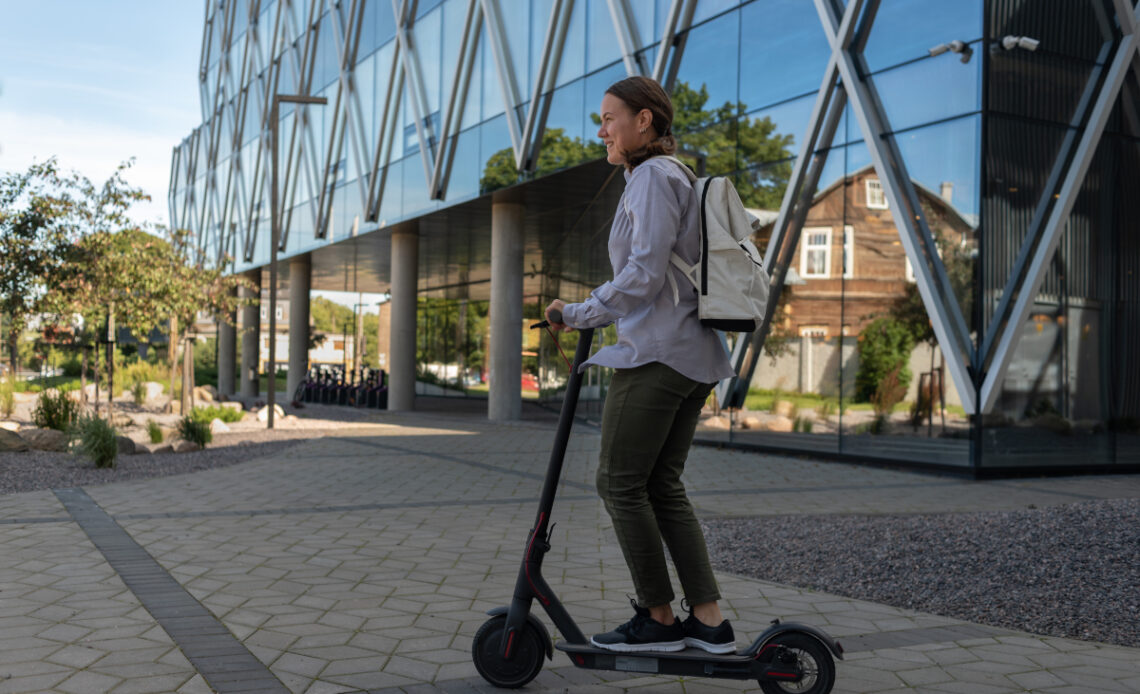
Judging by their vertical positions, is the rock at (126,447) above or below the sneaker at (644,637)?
below

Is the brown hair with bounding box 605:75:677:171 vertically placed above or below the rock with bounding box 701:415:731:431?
above

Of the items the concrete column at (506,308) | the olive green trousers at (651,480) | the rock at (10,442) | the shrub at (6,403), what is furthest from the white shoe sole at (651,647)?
the shrub at (6,403)

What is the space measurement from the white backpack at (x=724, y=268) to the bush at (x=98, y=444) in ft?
30.0

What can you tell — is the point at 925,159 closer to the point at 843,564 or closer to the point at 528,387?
the point at 843,564

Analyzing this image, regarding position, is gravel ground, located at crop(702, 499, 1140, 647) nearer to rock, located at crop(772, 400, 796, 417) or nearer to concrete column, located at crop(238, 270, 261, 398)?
rock, located at crop(772, 400, 796, 417)

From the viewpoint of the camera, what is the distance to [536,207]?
22.4m

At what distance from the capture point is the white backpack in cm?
320

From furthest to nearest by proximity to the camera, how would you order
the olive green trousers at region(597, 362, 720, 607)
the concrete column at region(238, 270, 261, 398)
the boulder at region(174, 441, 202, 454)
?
1. the concrete column at region(238, 270, 261, 398)
2. the boulder at region(174, 441, 202, 454)
3. the olive green trousers at region(597, 362, 720, 607)

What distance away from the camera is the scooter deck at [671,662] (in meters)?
3.12

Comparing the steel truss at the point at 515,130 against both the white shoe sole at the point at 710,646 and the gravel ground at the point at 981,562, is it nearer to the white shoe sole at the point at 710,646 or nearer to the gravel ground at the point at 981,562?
the gravel ground at the point at 981,562

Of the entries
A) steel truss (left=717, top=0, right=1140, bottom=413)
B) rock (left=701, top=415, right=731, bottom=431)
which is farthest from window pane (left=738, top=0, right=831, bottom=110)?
rock (left=701, top=415, right=731, bottom=431)

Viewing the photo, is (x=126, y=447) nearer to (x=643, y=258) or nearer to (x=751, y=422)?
(x=751, y=422)

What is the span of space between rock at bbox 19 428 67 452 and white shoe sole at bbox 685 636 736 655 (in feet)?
35.7

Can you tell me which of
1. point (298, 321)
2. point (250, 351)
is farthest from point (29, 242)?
point (250, 351)
